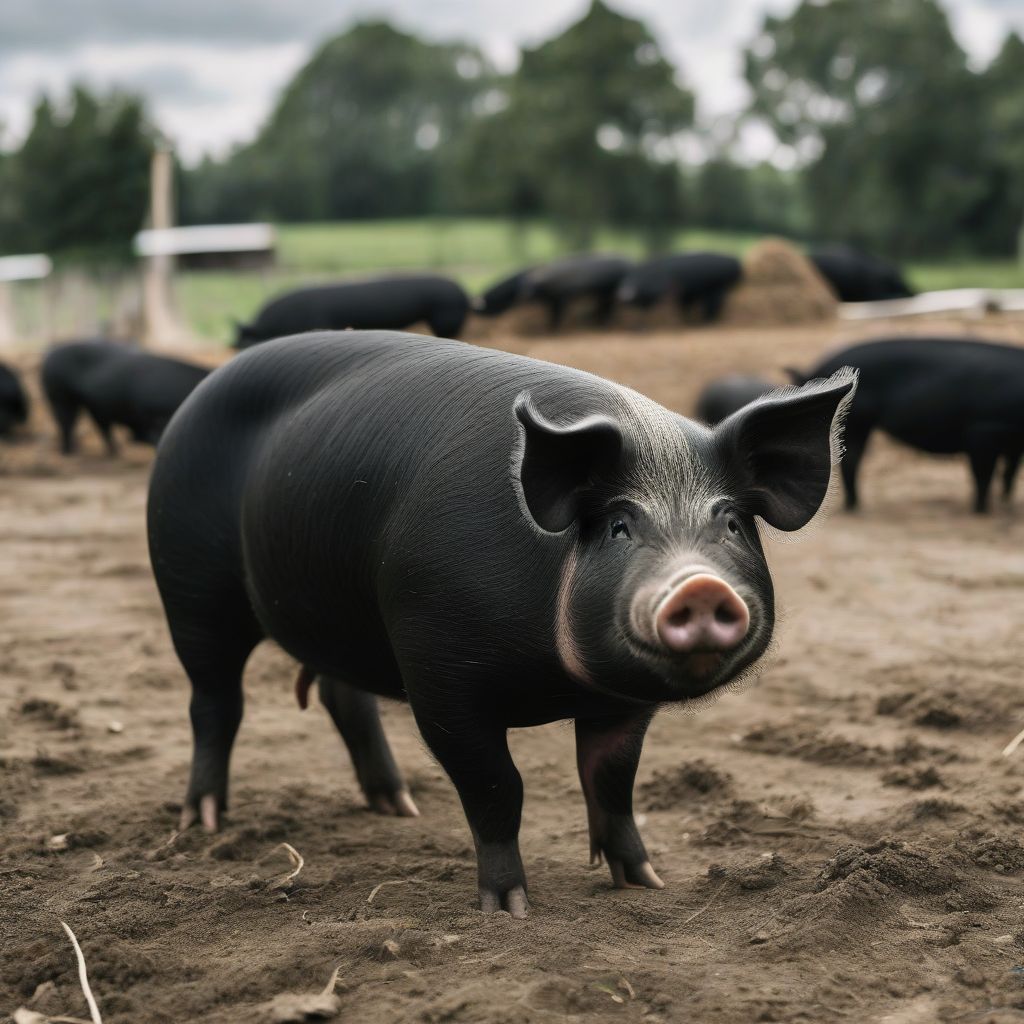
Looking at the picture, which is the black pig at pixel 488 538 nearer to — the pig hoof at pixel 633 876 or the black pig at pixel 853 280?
the pig hoof at pixel 633 876

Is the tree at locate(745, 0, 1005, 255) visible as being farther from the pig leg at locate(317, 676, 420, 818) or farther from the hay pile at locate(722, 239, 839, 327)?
the pig leg at locate(317, 676, 420, 818)

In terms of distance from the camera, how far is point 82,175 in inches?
787

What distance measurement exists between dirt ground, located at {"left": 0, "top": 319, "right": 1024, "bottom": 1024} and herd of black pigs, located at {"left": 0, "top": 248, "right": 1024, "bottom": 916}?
0.27m

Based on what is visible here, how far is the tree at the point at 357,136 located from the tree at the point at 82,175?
1337 inches

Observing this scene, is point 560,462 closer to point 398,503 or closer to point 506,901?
point 398,503

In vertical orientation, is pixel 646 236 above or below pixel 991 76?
below

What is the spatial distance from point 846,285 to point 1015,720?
18.9 meters

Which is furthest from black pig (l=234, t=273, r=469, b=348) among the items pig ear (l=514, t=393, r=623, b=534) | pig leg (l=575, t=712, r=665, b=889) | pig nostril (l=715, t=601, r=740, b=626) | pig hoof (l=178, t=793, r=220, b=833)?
pig nostril (l=715, t=601, r=740, b=626)

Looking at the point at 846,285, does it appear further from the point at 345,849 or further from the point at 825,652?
the point at 345,849

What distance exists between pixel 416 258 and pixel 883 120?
16217 mm

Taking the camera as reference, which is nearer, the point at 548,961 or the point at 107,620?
the point at 548,961

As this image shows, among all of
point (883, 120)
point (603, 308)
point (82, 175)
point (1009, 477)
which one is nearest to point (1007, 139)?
point (883, 120)

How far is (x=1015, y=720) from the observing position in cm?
500

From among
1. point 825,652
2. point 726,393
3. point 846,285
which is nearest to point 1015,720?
point 825,652
